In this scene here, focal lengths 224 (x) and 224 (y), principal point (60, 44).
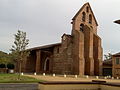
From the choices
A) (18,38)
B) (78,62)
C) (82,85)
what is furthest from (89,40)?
(82,85)

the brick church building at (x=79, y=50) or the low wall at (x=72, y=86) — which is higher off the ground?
the brick church building at (x=79, y=50)

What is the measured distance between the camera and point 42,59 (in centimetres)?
7356

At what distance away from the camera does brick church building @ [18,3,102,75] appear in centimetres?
5903

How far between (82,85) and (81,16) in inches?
1863

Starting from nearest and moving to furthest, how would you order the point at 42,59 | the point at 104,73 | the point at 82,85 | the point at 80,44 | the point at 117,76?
the point at 82,85 < the point at 117,76 < the point at 80,44 < the point at 104,73 < the point at 42,59

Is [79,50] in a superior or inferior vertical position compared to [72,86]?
superior

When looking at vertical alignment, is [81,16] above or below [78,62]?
above

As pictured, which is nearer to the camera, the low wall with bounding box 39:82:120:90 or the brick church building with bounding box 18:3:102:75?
the low wall with bounding box 39:82:120:90

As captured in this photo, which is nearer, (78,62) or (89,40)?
(78,62)

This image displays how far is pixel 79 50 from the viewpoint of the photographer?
58.5 m

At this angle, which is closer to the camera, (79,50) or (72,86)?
(72,86)

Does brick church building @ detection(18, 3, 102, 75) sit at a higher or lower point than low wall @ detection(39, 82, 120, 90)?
higher

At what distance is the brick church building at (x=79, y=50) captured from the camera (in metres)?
59.0

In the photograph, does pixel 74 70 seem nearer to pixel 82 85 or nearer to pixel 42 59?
pixel 42 59
